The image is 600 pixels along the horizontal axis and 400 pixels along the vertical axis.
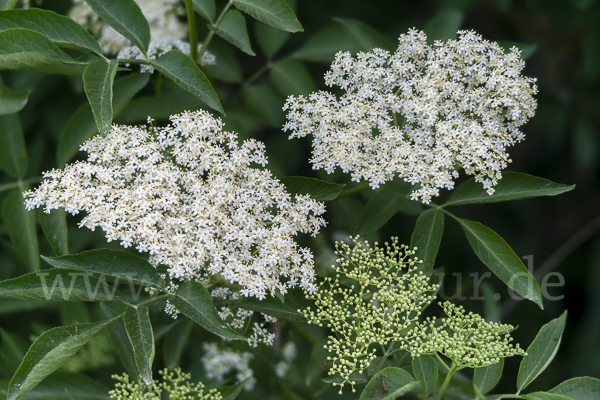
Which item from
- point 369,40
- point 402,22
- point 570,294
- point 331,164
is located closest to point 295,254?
point 331,164

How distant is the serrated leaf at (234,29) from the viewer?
2275 mm

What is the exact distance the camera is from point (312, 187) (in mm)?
2264

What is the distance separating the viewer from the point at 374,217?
8.33ft

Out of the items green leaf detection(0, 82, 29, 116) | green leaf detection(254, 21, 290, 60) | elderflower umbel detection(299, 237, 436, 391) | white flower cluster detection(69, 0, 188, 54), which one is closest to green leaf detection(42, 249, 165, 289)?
elderflower umbel detection(299, 237, 436, 391)

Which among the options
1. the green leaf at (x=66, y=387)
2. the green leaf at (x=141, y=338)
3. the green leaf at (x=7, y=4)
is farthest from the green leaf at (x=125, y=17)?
the green leaf at (x=66, y=387)

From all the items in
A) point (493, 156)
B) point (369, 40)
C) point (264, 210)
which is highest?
point (369, 40)

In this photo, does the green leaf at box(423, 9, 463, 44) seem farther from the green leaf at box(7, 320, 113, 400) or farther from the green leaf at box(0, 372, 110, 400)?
the green leaf at box(0, 372, 110, 400)

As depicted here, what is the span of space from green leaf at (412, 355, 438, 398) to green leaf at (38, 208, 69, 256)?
1.58 m

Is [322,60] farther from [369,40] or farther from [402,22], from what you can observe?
[402,22]

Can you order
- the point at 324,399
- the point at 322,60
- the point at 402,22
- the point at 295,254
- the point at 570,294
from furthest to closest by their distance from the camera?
the point at 570,294 → the point at 402,22 → the point at 322,60 → the point at 324,399 → the point at 295,254

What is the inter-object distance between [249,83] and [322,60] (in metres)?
0.50

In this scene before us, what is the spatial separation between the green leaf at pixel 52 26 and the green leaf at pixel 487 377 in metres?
2.07

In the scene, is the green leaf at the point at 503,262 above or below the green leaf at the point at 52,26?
below

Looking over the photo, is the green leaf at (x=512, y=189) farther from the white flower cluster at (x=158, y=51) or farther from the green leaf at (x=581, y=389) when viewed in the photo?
the white flower cluster at (x=158, y=51)
